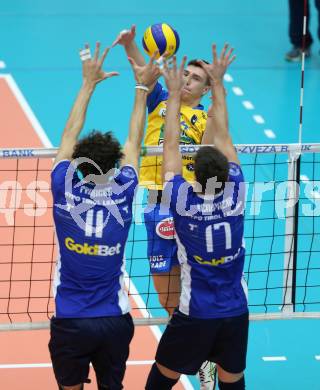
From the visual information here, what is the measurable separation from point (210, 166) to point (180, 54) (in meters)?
8.86

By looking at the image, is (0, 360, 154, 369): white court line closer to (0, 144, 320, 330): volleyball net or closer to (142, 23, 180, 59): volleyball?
(0, 144, 320, 330): volleyball net

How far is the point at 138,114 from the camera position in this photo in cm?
640

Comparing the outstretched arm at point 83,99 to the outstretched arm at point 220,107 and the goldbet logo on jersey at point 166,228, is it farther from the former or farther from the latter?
the goldbet logo on jersey at point 166,228

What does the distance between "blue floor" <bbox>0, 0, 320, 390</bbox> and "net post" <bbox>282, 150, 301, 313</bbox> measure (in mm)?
1392

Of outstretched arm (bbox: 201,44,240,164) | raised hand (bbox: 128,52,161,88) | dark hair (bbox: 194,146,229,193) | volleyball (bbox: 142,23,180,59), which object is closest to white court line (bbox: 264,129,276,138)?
volleyball (bbox: 142,23,180,59)

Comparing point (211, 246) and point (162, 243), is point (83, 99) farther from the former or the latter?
point (162, 243)

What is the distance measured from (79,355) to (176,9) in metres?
11.3

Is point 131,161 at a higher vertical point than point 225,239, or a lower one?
higher

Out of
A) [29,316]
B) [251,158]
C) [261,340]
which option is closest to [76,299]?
[29,316]

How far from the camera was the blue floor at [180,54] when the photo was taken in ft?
40.7

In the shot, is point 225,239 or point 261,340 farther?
point 261,340

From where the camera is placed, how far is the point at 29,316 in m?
8.15

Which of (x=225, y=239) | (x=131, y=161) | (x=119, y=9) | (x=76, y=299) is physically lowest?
(x=76, y=299)

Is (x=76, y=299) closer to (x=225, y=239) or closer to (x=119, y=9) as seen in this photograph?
(x=225, y=239)
